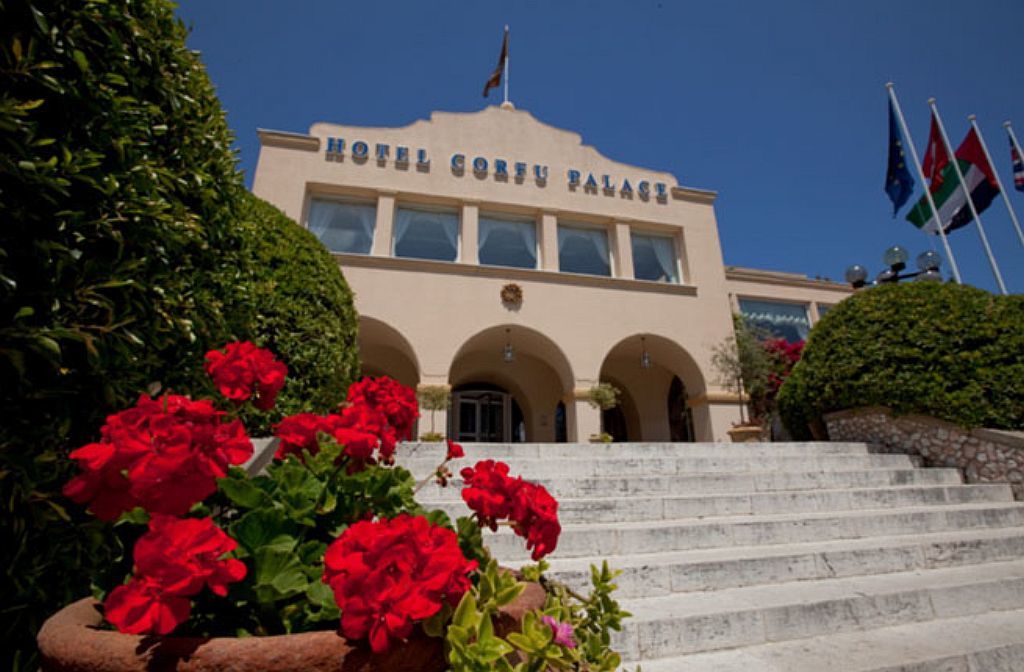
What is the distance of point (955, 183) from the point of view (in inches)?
592

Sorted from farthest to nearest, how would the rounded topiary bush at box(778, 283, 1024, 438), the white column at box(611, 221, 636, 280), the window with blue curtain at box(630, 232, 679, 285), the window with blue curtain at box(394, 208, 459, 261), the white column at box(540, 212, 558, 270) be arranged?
the window with blue curtain at box(630, 232, 679, 285)
the white column at box(611, 221, 636, 280)
the white column at box(540, 212, 558, 270)
the window with blue curtain at box(394, 208, 459, 261)
the rounded topiary bush at box(778, 283, 1024, 438)

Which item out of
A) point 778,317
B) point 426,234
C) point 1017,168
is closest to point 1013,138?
point 1017,168

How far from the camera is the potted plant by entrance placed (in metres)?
0.78

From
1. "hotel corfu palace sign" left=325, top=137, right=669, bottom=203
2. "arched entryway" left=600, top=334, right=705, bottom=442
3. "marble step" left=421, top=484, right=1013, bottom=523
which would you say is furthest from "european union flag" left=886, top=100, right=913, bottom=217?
"marble step" left=421, top=484, right=1013, bottom=523

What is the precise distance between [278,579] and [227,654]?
0.17 m

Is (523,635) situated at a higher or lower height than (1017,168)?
lower

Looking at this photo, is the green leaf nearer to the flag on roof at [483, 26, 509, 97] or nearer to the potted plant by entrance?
the potted plant by entrance

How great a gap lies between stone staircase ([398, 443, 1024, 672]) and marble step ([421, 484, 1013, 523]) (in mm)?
13

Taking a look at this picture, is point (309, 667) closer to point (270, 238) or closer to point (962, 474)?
point (270, 238)

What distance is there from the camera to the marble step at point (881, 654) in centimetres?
220

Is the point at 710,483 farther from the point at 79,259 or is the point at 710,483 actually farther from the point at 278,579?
the point at 79,259

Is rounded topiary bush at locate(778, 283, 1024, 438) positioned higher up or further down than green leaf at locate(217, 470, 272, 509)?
higher up

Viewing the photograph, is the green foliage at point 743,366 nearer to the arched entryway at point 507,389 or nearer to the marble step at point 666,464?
the arched entryway at point 507,389

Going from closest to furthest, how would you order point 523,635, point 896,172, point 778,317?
point 523,635 → point 896,172 → point 778,317
